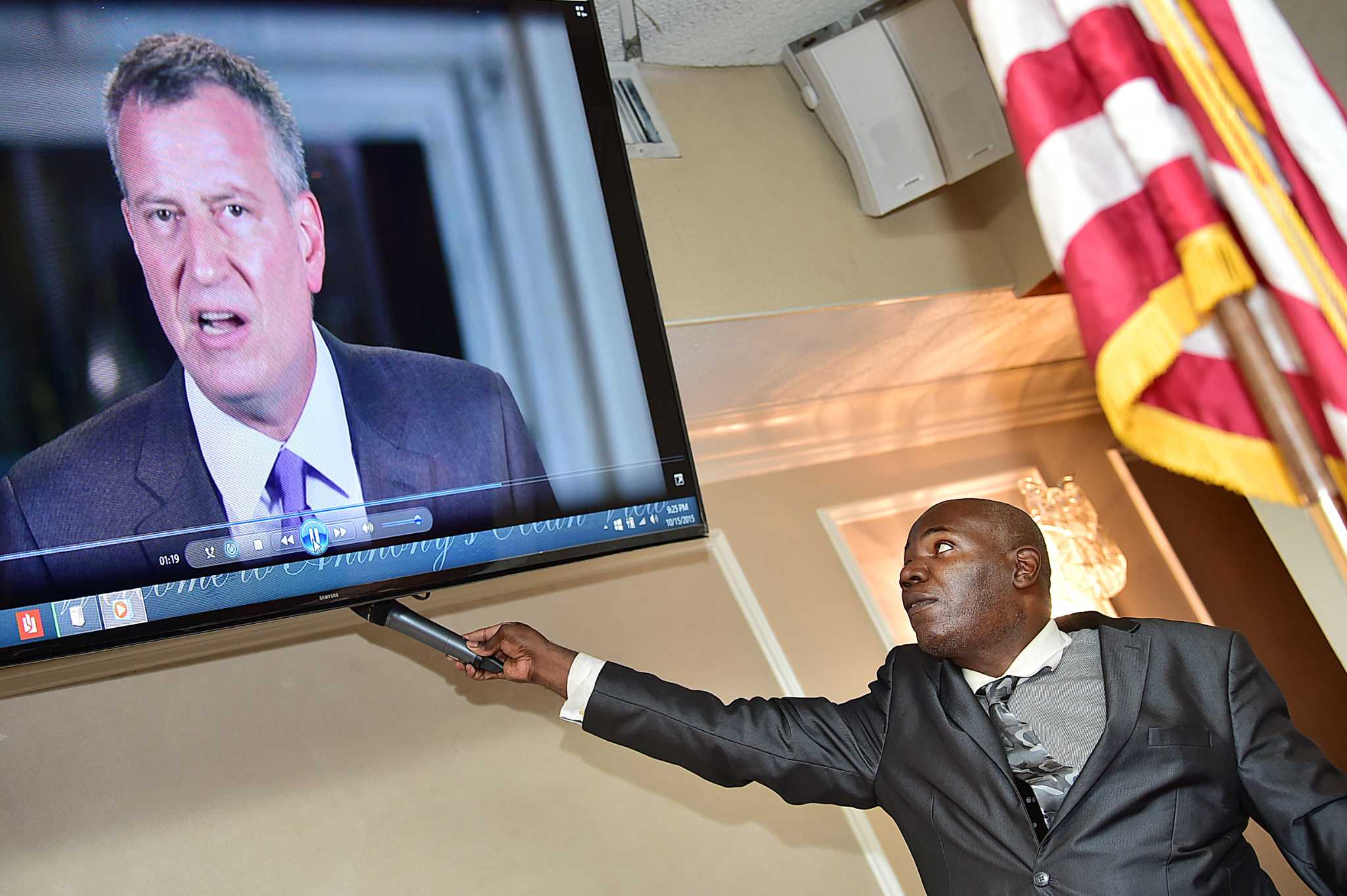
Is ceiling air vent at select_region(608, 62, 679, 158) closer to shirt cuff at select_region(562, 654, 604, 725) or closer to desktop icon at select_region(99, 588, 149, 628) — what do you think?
shirt cuff at select_region(562, 654, 604, 725)

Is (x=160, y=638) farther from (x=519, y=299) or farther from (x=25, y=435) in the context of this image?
(x=519, y=299)

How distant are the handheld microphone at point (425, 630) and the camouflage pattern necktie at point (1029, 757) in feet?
2.78

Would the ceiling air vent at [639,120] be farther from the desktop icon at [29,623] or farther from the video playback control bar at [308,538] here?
the desktop icon at [29,623]

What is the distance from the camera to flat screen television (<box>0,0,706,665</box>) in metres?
1.66

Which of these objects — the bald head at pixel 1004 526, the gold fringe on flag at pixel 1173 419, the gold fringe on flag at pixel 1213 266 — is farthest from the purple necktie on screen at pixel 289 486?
the gold fringe on flag at pixel 1213 266

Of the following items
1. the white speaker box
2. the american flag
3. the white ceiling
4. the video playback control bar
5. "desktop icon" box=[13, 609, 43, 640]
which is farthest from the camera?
the white speaker box

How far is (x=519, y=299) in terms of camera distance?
2.02 metres

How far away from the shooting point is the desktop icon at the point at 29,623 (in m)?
1.59

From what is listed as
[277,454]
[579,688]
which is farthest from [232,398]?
[579,688]

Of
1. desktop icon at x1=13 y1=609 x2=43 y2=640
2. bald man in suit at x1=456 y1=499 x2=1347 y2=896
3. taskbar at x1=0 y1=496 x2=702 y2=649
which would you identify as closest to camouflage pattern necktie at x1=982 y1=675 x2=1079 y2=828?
bald man in suit at x1=456 y1=499 x2=1347 y2=896

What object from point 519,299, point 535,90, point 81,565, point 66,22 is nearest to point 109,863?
point 81,565

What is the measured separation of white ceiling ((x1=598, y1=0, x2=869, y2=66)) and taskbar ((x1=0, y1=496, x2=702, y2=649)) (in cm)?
113

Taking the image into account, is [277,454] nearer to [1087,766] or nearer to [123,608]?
[123,608]

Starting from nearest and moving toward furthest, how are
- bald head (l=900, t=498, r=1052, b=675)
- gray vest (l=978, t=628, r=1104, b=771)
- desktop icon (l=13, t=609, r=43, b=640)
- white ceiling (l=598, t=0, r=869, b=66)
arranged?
desktop icon (l=13, t=609, r=43, b=640)
gray vest (l=978, t=628, r=1104, b=771)
bald head (l=900, t=498, r=1052, b=675)
white ceiling (l=598, t=0, r=869, b=66)
